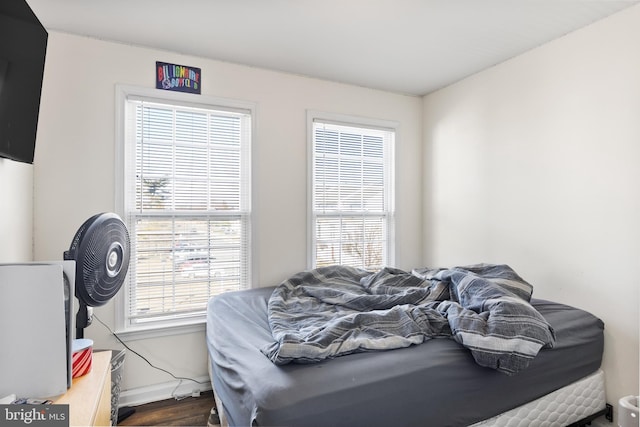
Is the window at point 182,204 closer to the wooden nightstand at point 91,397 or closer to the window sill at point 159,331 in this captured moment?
the window sill at point 159,331

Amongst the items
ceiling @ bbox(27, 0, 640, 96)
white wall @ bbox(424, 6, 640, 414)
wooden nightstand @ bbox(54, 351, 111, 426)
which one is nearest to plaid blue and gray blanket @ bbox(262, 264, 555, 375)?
white wall @ bbox(424, 6, 640, 414)

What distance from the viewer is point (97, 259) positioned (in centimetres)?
152

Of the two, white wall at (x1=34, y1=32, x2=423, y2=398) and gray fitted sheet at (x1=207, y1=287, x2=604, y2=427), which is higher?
white wall at (x1=34, y1=32, x2=423, y2=398)

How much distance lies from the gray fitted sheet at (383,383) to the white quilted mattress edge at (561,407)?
0.14 feet

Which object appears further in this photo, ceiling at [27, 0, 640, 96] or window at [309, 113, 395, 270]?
window at [309, 113, 395, 270]

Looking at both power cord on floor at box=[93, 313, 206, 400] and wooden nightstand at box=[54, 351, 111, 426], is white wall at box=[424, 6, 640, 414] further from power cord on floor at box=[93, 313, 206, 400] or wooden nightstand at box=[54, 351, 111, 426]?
wooden nightstand at box=[54, 351, 111, 426]

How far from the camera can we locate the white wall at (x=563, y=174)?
2.01 metres

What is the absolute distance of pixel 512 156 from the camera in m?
2.68

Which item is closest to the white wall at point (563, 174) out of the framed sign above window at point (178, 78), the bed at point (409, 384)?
the bed at point (409, 384)

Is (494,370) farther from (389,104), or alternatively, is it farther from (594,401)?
(389,104)

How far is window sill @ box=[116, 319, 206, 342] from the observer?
239cm

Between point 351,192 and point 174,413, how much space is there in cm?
224

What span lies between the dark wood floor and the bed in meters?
0.63

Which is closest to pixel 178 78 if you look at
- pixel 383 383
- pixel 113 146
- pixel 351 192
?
pixel 113 146
